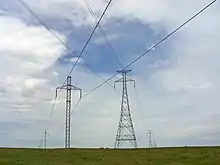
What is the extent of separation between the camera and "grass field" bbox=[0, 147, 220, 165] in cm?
3666

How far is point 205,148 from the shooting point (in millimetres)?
45312

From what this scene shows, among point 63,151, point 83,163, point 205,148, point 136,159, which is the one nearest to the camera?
point 83,163

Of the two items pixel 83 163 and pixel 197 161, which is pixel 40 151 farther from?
pixel 197 161

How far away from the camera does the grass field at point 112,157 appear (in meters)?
36.7

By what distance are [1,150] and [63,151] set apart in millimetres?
5958

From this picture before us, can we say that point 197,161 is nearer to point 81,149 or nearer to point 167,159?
point 167,159

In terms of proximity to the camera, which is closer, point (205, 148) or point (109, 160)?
point (109, 160)

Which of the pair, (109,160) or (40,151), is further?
(40,151)

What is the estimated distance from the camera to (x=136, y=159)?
3859 centimetres

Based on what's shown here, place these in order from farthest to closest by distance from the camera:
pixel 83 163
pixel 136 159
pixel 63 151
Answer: pixel 63 151, pixel 136 159, pixel 83 163

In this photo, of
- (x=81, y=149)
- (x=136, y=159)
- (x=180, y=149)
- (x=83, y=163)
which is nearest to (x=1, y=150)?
(x=81, y=149)

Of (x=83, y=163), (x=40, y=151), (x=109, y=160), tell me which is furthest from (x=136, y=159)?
(x=40, y=151)

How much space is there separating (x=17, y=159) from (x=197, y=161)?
1480 cm

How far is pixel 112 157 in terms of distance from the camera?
39344mm
